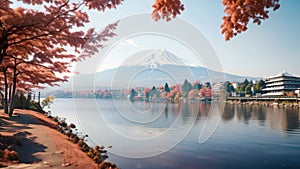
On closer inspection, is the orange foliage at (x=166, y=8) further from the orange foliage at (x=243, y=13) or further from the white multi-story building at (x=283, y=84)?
the white multi-story building at (x=283, y=84)

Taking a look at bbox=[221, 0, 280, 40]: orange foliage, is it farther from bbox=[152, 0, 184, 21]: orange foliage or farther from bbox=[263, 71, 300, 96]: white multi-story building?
bbox=[263, 71, 300, 96]: white multi-story building

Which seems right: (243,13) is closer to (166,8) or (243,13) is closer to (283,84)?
(166,8)

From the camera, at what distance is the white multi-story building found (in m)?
88.0

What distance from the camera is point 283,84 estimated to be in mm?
88750

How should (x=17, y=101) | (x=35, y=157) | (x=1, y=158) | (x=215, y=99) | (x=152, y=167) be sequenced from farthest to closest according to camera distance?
(x=215, y=99) → (x=17, y=101) → (x=152, y=167) → (x=35, y=157) → (x=1, y=158)

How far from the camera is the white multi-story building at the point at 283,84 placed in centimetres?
8798

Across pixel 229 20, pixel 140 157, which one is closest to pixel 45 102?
pixel 140 157

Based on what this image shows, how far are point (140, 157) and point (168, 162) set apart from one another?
1.81 m

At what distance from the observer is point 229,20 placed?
5.10 metres

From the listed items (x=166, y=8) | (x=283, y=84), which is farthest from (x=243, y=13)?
(x=283, y=84)

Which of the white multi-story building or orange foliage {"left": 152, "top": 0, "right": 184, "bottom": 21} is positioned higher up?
the white multi-story building

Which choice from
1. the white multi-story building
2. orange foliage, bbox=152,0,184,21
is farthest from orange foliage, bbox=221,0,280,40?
the white multi-story building

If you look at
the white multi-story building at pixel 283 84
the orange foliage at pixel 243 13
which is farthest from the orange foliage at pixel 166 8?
the white multi-story building at pixel 283 84

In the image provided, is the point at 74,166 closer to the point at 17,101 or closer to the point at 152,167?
the point at 152,167
